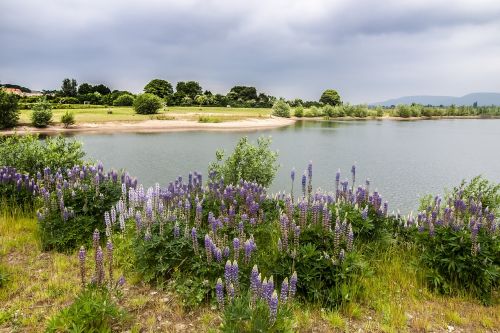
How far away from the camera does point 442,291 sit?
262 inches

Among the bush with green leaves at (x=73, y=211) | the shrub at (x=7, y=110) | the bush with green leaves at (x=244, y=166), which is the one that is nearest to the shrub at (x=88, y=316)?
A: the bush with green leaves at (x=73, y=211)

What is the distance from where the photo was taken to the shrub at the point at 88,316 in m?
4.66

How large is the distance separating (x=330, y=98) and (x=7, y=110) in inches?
5684

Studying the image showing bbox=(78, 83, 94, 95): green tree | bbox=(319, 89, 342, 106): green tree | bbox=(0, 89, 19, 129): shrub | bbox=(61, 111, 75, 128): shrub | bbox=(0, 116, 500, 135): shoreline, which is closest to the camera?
bbox=(0, 89, 19, 129): shrub

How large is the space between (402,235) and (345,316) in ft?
11.9

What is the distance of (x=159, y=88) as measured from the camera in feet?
464

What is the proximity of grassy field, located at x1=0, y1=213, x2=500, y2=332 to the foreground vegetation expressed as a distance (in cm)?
2

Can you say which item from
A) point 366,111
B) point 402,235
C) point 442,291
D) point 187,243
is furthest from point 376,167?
point 366,111

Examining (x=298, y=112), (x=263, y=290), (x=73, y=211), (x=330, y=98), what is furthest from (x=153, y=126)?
(x=330, y=98)

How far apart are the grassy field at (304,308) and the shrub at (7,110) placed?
55282mm

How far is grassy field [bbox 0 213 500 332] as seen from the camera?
5.42m

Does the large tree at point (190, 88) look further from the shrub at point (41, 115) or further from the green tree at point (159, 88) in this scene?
the shrub at point (41, 115)

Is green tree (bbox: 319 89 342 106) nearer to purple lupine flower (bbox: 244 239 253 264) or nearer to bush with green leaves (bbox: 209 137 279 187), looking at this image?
bush with green leaves (bbox: 209 137 279 187)

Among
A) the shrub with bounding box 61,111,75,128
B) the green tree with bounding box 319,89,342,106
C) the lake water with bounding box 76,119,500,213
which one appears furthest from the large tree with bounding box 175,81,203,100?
the lake water with bounding box 76,119,500,213
